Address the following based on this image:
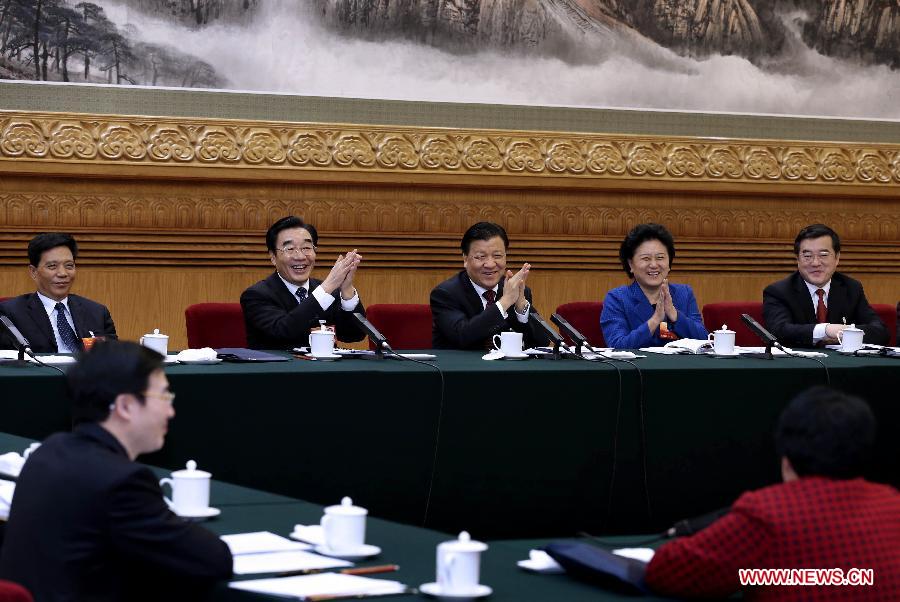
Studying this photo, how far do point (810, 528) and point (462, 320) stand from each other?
142 inches

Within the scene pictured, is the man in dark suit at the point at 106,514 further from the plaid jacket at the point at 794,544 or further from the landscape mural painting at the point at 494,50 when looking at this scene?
the landscape mural painting at the point at 494,50

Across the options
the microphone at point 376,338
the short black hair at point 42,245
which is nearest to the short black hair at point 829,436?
the microphone at point 376,338

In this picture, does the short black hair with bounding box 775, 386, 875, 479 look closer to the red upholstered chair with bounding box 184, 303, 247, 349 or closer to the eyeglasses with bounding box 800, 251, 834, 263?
the red upholstered chair with bounding box 184, 303, 247, 349

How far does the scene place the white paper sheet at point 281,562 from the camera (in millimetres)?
2203

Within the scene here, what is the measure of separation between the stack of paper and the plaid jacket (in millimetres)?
620

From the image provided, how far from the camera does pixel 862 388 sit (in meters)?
4.74

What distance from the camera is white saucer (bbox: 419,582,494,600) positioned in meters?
2.02

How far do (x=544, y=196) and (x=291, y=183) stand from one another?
1.54m

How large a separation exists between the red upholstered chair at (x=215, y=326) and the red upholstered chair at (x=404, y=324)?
23.2 inches

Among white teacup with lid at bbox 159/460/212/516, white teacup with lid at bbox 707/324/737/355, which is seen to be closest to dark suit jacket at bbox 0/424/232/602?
white teacup with lid at bbox 159/460/212/516

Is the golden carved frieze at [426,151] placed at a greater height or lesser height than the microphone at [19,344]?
greater

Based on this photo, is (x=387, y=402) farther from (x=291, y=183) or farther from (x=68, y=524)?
(x=291, y=183)

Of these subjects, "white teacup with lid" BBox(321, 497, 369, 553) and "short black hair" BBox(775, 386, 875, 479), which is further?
"white teacup with lid" BBox(321, 497, 369, 553)

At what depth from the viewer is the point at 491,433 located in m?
4.29
